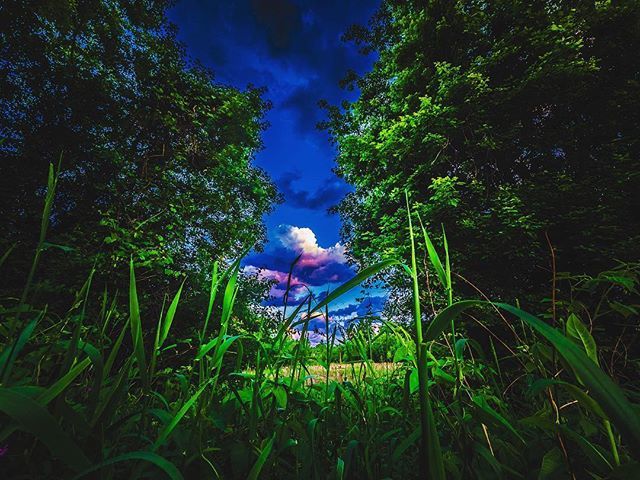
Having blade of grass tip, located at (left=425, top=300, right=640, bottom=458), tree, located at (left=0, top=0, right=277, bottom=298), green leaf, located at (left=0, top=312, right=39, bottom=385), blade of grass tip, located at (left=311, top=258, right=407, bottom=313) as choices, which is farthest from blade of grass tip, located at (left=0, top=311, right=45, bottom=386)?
tree, located at (left=0, top=0, right=277, bottom=298)

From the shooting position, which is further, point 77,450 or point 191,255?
point 191,255

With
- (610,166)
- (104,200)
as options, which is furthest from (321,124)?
(610,166)

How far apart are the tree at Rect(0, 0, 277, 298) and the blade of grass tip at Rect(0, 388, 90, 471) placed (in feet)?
14.7

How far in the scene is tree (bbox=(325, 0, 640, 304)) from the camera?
17.6 ft

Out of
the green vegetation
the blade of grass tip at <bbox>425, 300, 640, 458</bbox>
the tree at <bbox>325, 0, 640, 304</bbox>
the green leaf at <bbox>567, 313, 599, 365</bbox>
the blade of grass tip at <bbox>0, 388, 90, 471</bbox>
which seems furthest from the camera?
the tree at <bbox>325, 0, 640, 304</bbox>

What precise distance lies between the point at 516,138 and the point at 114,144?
945 centimetres

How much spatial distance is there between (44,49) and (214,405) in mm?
8176

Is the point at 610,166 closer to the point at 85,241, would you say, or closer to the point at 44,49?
the point at 85,241

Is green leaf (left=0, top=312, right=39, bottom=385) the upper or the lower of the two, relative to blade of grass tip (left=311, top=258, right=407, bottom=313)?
lower

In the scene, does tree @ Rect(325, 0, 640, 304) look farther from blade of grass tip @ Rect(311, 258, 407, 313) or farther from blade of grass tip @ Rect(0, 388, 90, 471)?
blade of grass tip @ Rect(0, 388, 90, 471)

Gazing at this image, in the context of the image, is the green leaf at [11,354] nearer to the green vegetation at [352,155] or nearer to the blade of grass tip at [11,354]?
the blade of grass tip at [11,354]

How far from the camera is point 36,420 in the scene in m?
0.39

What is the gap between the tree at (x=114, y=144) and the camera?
15.9ft

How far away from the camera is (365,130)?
8.72 meters
